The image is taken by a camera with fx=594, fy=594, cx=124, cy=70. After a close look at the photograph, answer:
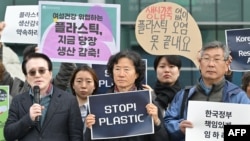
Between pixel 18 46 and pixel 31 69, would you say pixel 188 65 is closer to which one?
pixel 18 46

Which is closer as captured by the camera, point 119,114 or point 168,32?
point 119,114

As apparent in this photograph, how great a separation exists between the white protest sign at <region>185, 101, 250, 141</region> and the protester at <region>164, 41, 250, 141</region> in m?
0.06

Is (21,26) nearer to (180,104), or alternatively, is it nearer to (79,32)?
(79,32)

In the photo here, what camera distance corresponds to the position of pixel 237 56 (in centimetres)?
564

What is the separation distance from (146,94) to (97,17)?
58.2 inches

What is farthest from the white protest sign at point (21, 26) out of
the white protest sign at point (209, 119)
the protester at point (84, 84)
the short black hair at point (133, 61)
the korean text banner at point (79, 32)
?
the white protest sign at point (209, 119)

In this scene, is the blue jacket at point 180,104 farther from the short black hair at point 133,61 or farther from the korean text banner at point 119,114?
the short black hair at point 133,61

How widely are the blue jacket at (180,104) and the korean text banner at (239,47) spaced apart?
57.2 inches

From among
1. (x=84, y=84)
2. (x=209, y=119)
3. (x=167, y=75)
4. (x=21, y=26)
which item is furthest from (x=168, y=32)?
(x=209, y=119)

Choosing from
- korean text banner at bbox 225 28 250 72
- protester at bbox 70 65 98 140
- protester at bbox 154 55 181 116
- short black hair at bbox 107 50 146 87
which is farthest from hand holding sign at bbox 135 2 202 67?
short black hair at bbox 107 50 146 87

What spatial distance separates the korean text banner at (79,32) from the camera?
17.3ft

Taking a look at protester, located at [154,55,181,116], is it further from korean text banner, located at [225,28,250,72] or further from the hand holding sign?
korean text banner, located at [225,28,250,72]

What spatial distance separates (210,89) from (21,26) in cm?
269

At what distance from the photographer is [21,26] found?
20.3ft
